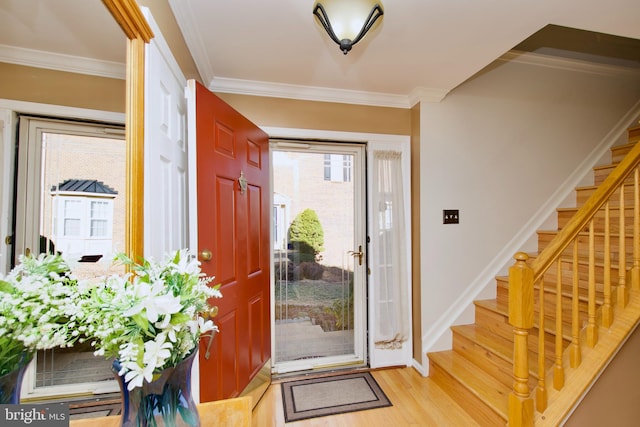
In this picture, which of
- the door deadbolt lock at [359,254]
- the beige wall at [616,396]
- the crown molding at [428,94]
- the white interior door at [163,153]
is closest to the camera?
the white interior door at [163,153]

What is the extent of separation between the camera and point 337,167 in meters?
2.66

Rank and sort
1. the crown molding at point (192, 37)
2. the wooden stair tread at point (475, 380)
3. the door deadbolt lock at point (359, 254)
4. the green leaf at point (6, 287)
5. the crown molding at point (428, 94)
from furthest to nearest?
the door deadbolt lock at point (359, 254)
the crown molding at point (428, 94)
the wooden stair tread at point (475, 380)
the crown molding at point (192, 37)
the green leaf at point (6, 287)

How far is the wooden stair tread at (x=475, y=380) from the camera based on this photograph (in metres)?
1.81

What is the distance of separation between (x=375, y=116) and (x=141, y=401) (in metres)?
2.42

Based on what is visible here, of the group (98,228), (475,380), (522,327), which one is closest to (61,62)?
(98,228)

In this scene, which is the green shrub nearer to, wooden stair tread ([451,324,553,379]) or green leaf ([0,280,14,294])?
wooden stair tread ([451,324,553,379])

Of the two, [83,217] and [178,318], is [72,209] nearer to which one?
[83,217]

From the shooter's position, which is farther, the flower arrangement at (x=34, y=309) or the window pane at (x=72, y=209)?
A: the window pane at (x=72, y=209)

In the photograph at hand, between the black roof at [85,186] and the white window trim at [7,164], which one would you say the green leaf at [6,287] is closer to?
the white window trim at [7,164]

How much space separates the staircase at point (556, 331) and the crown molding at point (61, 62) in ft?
6.05

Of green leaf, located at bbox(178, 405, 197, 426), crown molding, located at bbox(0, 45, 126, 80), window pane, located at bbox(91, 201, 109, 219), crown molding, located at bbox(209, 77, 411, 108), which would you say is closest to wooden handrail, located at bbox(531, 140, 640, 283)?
crown molding, located at bbox(209, 77, 411, 108)

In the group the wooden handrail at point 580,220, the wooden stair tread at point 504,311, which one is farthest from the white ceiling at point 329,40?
the wooden stair tread at point 504,311

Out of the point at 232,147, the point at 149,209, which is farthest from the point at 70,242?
the point at 232,147

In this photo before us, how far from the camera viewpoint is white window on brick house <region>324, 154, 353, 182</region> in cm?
265
